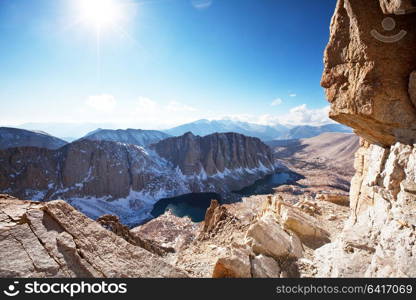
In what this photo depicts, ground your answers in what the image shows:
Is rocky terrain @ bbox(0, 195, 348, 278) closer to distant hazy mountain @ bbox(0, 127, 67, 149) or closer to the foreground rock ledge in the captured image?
the foreground rock ledge

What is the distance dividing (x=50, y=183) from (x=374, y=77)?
111 m

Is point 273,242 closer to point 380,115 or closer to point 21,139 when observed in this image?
A: point 380,115

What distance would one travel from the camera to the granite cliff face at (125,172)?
8012 centimetres

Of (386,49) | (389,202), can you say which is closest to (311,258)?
(389,202)

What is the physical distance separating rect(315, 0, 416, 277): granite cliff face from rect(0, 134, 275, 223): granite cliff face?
79.0 m

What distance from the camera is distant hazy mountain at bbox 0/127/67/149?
477ft

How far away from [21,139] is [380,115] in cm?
21654

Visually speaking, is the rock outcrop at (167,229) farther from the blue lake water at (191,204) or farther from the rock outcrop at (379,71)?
the rock outcrop at (379,71)

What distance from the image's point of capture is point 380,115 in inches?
287

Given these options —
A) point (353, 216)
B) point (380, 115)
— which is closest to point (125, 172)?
point (353, 216)

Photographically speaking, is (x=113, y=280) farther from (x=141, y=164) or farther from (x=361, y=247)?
(x=141, y=164)

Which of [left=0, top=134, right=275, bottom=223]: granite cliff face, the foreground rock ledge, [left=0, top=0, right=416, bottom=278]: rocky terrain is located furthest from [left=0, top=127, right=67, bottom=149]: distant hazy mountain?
[left=0, top=0, right=416, bottom=278]: rocky terrain

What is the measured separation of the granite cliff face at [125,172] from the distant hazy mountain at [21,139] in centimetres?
9149

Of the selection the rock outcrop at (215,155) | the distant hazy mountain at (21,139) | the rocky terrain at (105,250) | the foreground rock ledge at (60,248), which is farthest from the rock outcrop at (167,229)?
the distant hazy mountain at (21,139)
